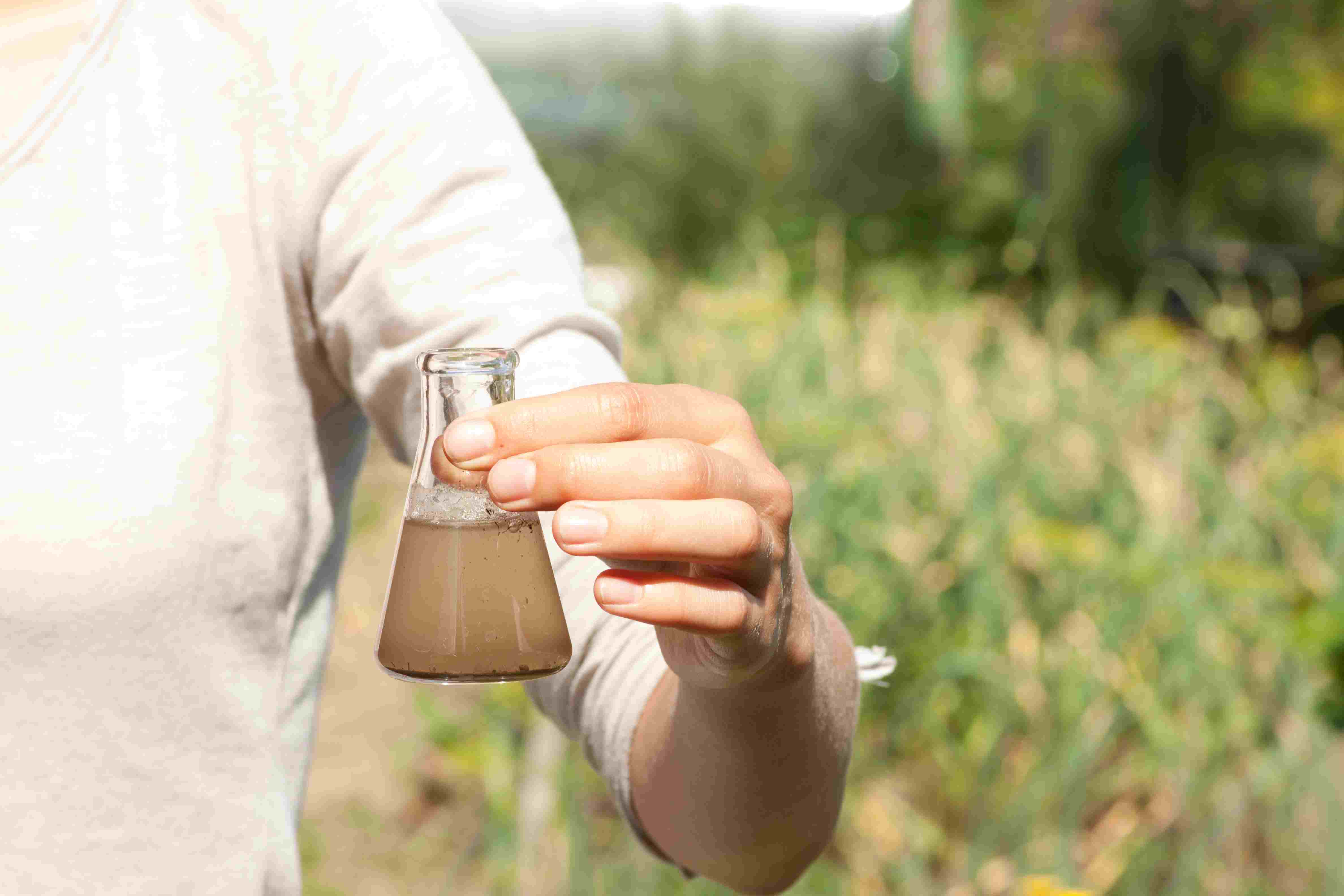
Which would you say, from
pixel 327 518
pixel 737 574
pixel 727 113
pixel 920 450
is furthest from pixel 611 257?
pixel 737 574

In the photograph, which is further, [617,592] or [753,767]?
[753,767]

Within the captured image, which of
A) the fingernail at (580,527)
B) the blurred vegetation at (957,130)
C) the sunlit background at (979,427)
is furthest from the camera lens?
the blurred vegetation at (957,130)

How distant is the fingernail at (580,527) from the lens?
74cm

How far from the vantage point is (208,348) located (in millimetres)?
1068

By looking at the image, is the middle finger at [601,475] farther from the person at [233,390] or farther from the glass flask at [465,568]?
the person at [233,390]

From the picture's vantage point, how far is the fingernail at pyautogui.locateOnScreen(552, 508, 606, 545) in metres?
0.74

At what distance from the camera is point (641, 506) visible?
29.7 inches

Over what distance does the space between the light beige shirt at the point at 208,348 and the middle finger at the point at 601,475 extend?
0.27 metres

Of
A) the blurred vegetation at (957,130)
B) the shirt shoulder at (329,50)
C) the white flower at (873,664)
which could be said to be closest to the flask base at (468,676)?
the white flower at (873,664)

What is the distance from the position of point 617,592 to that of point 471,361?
0.18 metres

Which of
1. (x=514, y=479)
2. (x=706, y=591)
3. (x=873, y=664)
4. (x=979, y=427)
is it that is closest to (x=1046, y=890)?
(x=873, y=664)

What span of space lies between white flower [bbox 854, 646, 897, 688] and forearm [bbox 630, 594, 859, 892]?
30 mm

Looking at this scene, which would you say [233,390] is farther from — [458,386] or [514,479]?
[514,479]

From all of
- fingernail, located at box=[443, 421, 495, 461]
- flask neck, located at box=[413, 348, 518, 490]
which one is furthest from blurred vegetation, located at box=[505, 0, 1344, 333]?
fingernail, located at box=[443, 421, 495, 461]
